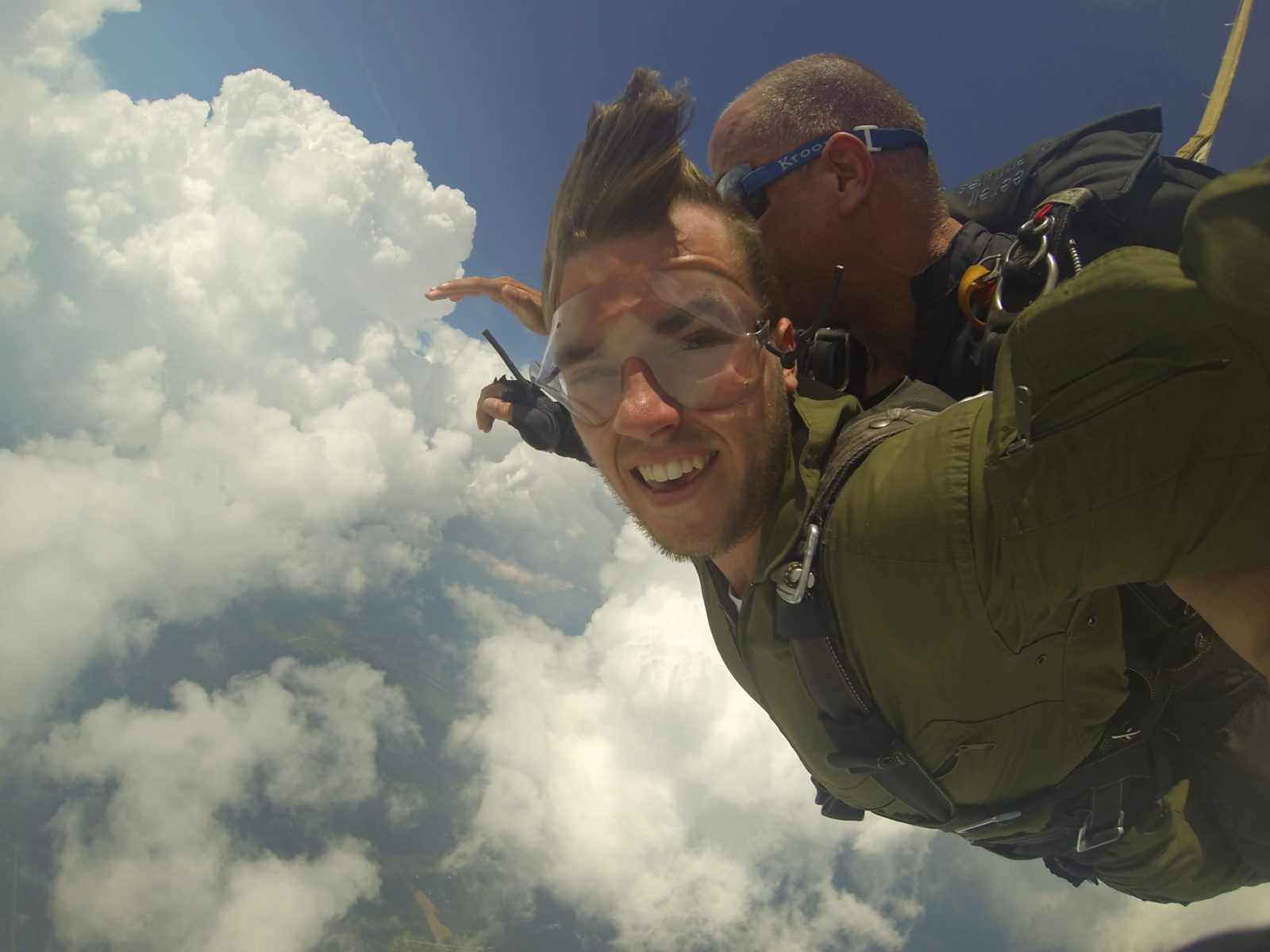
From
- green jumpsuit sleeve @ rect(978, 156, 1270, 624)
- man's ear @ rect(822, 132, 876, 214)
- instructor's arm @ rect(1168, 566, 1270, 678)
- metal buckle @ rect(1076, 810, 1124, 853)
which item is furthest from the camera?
metal buckle @ rect(1076, 810, 1124, 853)

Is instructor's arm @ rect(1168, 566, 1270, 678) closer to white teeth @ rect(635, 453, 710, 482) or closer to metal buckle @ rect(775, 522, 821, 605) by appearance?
metal buckle @ rect(775, 522, 821, 605)

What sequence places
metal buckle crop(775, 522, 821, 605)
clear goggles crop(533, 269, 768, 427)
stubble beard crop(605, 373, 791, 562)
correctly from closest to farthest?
1. metal buckle crop(775, 522, 821, 605)
2. stubble beard crop(605, 373, 791, 562)
3. clear goggles crop(533, 269, 768, 427)

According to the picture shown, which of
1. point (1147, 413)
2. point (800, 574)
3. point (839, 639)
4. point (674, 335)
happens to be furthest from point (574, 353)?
point (1147, 413)

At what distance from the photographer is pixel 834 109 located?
2457 mm

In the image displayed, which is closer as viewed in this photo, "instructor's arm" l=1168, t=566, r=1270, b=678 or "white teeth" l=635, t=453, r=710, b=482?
"instructor's arm" l=1168, t=566, r=1270, b=678

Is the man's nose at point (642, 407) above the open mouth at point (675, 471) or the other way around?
above

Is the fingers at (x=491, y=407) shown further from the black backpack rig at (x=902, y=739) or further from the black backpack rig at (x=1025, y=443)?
the black backpack rig at (x=902, y=739)

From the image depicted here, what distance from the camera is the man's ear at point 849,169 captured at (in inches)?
93.7

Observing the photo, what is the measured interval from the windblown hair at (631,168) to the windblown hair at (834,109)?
599mm

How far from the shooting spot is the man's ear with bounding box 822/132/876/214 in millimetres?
2379

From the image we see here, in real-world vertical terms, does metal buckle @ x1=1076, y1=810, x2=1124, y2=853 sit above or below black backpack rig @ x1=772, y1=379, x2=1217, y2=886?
below

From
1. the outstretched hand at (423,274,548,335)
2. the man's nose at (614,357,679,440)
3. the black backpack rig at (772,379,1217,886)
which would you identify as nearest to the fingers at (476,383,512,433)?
the outstretched hand at (423,274,548,335)

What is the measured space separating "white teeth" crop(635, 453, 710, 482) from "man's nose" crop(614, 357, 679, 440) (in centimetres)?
10

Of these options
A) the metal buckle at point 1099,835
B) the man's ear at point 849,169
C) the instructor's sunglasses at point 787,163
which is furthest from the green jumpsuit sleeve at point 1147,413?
the metal buckle at point 1099,835
